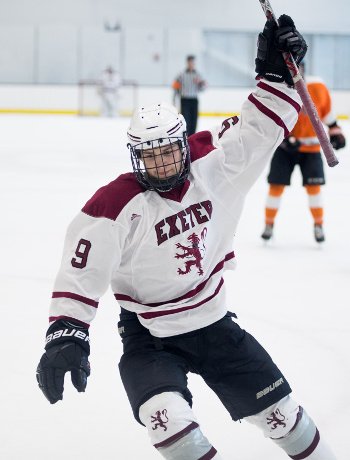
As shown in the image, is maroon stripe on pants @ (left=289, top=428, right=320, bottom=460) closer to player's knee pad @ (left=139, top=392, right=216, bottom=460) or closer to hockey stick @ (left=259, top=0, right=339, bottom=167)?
player's knee pad @ (left=139, top=392, right=216, bottom=460)

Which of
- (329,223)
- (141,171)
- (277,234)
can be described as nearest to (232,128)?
(141,171)

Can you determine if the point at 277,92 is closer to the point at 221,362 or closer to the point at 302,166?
the point at 221,362

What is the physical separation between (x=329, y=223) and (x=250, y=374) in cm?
451

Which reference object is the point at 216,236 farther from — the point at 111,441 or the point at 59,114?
the point at 59,114

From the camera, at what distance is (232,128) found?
7.29 ft

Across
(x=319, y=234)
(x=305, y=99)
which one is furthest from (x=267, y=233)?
(x=305, y=99)

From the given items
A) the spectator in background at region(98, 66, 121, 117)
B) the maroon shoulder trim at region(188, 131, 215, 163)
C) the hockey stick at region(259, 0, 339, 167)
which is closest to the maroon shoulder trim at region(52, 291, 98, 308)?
the maroon shoulder trim at region(188, 131, 215, 163)

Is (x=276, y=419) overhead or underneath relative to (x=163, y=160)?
underneath

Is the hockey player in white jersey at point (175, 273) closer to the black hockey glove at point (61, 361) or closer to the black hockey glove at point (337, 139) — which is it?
the black hockey glove at point (61, 361)

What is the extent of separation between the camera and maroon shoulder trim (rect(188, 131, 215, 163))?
2.17m

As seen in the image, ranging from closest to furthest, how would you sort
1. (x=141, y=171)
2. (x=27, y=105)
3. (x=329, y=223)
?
(x=141, y=171)
(x=329, y=223)
(x=27, y=105)

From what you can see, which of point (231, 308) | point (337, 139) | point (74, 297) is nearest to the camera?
point (74, 297)

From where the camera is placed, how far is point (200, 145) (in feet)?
7.23

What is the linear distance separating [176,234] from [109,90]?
17.1 m
